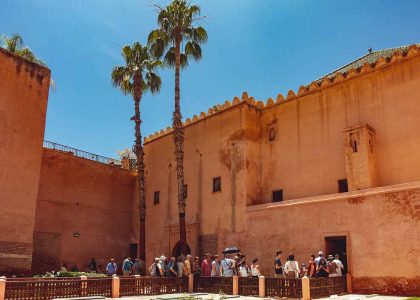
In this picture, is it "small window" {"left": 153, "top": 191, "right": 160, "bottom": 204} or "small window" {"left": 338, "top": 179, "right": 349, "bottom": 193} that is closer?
"small window" {"left": 338, "top": 179, "right": 349, "bottom": 193}

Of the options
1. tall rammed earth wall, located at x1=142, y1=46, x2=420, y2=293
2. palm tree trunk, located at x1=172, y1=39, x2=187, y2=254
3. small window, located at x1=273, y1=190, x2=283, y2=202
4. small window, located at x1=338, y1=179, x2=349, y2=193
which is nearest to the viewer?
tall rammed earth wall, located at x1=142, y1=46, x2=420, y2=293

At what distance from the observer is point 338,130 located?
18766 mm

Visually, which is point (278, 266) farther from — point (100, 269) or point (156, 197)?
point (100, 269)

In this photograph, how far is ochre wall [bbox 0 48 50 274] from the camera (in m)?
16.9

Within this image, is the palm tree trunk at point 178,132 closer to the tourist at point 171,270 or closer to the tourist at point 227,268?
the tourist at point 171,270

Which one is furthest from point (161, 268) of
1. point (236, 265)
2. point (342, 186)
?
point (342, 186)

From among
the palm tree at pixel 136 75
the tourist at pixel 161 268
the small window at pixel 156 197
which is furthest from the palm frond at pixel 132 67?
the tourist at pixel 161 268

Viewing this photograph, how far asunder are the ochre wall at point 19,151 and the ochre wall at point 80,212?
4404mm

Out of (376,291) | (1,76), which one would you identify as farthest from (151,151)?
(376,291)

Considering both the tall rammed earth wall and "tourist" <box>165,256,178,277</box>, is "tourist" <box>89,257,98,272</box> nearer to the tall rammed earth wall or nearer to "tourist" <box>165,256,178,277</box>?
the tall rammed earth wall

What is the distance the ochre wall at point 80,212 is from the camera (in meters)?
22.2

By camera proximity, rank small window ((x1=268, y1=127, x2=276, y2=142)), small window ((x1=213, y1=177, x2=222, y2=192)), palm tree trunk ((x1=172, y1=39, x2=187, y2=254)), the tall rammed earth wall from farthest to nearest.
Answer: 1. small window ((x1=213, y1=177, x2=222, y2=192))
2. palm tree trunk ((x1=172, y1=39, x2=187, y2=254))
3. small window ((x1=268, y1=127, x2=276, y2=142))
4. the tall rammed earth wall

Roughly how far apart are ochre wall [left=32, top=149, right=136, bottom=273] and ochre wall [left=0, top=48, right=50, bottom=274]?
4.40 metres

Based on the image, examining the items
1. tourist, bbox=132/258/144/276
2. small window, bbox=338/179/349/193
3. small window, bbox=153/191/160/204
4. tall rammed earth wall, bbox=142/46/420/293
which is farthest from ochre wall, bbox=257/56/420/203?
small window, bbox=153/191/160/204
